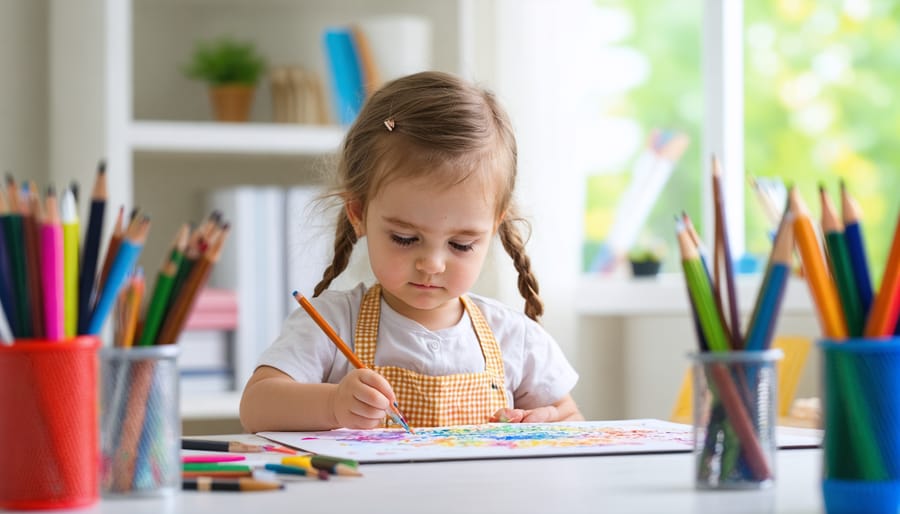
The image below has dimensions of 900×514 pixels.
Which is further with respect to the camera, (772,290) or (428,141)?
(428,141)

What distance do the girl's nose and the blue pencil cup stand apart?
0.76 meters

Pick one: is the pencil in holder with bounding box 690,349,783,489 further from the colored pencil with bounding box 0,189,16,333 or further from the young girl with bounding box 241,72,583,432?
the young girl with bounding box 241,72,583,432

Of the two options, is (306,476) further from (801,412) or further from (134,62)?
(134,62)

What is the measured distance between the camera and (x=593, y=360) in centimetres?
294

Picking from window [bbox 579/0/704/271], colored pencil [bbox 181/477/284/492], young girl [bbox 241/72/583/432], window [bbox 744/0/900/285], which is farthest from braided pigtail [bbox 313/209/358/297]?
window [bbox 744/0/900/285]

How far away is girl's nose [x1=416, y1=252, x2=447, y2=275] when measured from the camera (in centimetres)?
140

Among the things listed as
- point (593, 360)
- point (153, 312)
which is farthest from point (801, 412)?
point (153, 312)

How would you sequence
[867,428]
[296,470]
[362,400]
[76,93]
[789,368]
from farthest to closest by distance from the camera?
1. [76,93]
2. [789,368]
3. [362,400]
4. [296,470]
5. [867,428]

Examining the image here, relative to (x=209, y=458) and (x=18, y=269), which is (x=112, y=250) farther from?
(x=209, y=458)

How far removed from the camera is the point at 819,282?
27.0 inches

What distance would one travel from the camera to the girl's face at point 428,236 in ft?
4.58

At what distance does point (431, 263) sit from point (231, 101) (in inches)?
55.3

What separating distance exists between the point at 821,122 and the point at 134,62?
4387 mm

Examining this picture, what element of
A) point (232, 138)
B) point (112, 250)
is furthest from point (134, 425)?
point (232, 138)
